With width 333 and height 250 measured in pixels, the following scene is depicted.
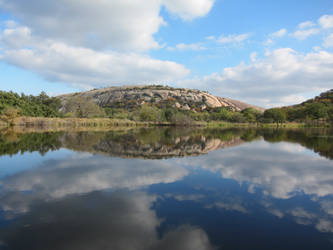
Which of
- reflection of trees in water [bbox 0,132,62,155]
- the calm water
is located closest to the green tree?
the calm water

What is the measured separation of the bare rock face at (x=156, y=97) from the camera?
119m

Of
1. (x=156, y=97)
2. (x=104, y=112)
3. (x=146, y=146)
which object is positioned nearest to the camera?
(x=146, y=146)

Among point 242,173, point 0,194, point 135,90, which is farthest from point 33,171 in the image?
point 135,90

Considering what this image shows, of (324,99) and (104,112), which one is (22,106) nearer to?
(104,112)

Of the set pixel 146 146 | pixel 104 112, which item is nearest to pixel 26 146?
pixel 146 146

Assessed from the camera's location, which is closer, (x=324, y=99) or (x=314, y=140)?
(x=314, y=140)

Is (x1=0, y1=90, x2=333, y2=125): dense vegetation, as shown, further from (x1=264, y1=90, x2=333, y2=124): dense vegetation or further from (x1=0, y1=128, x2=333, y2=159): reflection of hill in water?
(x1=0, y1=128, x2=333, y2=159): reflection of hill in water

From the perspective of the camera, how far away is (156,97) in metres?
125

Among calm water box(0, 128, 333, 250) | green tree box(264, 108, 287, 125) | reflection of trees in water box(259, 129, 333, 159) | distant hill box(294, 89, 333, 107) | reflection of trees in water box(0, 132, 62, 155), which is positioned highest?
distant hill box(294, 89, 333, 107)

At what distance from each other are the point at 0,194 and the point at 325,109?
93.5m

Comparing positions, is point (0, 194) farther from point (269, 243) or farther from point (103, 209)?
point (269, 243)

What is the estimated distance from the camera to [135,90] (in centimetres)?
13388

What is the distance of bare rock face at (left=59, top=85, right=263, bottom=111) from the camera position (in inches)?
4673

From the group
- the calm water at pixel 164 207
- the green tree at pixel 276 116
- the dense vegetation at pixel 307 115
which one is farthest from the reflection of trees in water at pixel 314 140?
the dense vegetation at pixel 307 115
